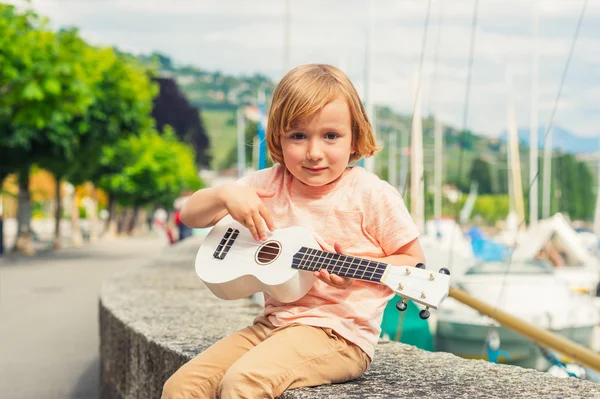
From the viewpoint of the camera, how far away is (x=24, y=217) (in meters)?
29.7

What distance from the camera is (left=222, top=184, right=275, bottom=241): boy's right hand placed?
10.4 ft

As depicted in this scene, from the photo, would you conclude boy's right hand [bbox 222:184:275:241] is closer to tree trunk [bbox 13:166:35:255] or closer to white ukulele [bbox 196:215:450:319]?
white ukulele [bbox 196:215:450:319]

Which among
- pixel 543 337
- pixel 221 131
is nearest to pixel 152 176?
pixel 543 337

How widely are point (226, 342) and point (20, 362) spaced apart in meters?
5.39

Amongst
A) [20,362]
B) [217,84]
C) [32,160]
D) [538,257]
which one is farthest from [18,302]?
[217,84]

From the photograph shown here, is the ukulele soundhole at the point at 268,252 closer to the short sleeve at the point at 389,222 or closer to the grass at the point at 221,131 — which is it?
the short sleeve at the point at 389,222

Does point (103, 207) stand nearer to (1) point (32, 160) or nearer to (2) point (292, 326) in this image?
(1) point (32, 160)

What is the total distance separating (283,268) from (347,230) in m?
0.27

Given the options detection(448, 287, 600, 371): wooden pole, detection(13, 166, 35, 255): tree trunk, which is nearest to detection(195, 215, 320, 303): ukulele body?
detection(448, 287, 600, 371): wooden pole

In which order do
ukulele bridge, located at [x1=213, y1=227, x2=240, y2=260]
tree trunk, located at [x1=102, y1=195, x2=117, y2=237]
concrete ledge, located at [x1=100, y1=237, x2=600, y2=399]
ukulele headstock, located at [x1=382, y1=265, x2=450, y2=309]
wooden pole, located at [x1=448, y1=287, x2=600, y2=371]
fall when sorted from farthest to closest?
tree trunk, located at [x1=102, y1=195, x2=117, y2=237]
wooden pole, located at [x1=448, y1=287, x2=600, y2=371]
ukulele bridge, located at [x1=213, y1=227, x2=240, y2=260]
concrete ledge, located at [x1=100, y1=237, x2=600, y2=399]
ukulele headstock, located at [x1=382, y1=265, x2=450, y2=309]

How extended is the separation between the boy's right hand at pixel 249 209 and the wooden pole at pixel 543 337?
1939mm

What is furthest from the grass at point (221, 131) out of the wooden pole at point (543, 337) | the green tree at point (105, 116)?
the wooden pole at point (543, 337)

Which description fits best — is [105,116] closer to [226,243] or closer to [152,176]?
[226,243]

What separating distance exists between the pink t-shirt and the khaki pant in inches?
1.9
